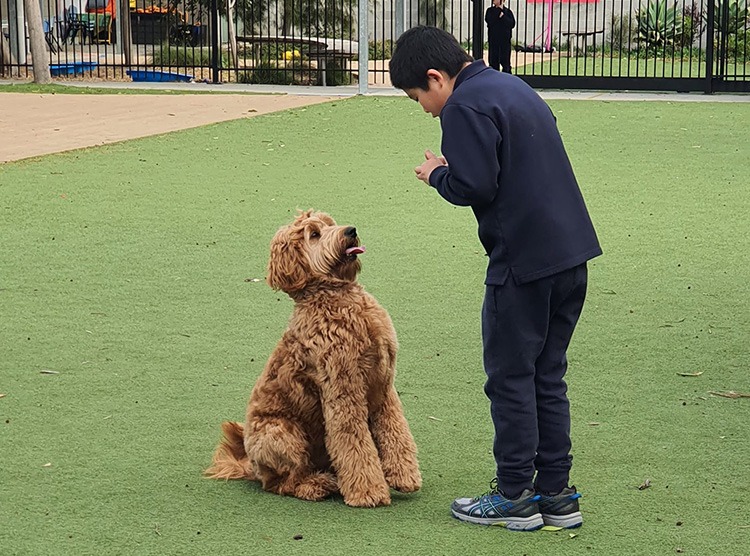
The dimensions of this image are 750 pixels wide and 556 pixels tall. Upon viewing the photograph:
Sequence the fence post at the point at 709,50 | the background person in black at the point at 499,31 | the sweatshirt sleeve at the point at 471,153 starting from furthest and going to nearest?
the background person in black at the point at 499,31 < the fence post at the point at 709,50 < the sweatshirt sleeve at the point at 471,153

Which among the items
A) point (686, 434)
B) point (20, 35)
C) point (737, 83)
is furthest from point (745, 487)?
point (20, 35)

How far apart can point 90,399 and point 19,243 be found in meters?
3.93

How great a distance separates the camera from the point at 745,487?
15.2ft

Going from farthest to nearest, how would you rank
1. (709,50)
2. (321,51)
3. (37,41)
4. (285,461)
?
(321,51) → (37,41) → (709,50) → (285,461)

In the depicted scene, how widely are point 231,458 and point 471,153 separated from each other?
1660 millimetres

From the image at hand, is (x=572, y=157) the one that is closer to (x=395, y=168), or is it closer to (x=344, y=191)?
(x=395, y=168)

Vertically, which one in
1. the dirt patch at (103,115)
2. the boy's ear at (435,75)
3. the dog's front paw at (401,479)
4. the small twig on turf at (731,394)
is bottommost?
the small twig on turf at (731,394)

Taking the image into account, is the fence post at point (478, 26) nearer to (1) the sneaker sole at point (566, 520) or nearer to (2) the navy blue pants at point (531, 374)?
(2) the navy blue pants at point (531, 374)

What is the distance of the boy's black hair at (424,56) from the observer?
4016 millimetres

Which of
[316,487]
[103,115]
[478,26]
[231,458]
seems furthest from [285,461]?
[478,26]

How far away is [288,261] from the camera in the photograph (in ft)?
14.4

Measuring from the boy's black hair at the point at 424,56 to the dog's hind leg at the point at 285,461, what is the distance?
1.34 m

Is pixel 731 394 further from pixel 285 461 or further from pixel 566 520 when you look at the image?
pixel 285 461

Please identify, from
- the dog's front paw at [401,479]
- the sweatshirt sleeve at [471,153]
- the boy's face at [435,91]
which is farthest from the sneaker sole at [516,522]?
the boy's face at [435,91]
